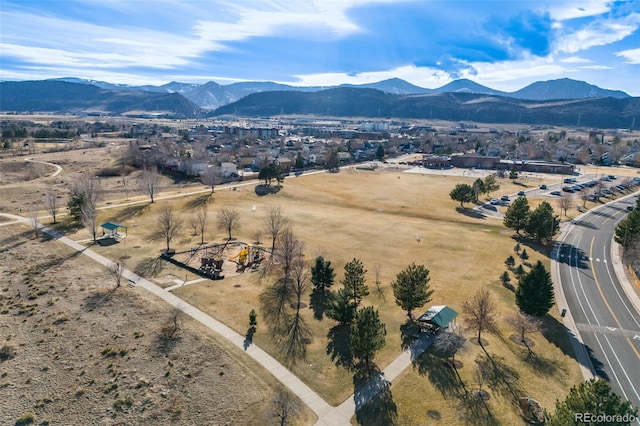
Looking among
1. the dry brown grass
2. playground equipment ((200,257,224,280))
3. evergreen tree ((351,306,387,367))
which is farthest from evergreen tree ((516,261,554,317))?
playground equipment ((200,257,224,280))

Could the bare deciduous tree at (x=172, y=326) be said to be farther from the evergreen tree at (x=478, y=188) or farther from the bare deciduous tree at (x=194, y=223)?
the evergreen tree at (x=478, y=188)

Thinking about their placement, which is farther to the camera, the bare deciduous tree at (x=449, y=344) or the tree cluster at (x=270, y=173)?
the tree cluster at (x=270, y=173)

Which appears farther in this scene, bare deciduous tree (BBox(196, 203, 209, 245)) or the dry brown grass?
bare deciduous tree (BBox(196, 203, 209, 245))

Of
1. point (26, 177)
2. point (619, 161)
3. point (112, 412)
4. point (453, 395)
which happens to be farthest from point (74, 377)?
point (619, 161)

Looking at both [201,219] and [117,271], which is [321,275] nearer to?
[117,271]

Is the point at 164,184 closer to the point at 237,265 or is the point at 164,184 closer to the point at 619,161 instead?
the point at 237,265

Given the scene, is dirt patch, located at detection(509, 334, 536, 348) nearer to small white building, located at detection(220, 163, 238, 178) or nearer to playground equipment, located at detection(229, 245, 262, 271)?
playground equipment, located at detection(229, 245, 262, 271)

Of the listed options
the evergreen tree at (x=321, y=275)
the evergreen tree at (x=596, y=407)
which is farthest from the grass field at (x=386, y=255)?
the evergreen tree at (x=596, y=407)
